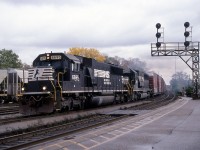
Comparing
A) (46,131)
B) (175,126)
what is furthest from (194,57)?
(46,131)

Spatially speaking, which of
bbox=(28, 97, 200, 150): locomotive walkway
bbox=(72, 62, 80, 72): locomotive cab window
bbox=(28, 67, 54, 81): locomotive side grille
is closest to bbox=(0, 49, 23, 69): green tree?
bbox=(72, 62, 80, 72): locomotive cab window

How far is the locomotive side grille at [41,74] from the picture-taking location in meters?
24.2

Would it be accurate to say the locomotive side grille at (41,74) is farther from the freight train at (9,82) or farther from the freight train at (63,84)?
the freight train at (9,82)

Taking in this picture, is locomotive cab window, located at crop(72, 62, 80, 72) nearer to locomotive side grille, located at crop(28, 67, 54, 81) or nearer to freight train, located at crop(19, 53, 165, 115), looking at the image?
freight train, located at crop(19, 53, 165, 115)

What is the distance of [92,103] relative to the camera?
103 feet

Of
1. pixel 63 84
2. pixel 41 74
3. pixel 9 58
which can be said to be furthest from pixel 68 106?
pixel 9 58

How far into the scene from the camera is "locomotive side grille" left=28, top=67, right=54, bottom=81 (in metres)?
24.2

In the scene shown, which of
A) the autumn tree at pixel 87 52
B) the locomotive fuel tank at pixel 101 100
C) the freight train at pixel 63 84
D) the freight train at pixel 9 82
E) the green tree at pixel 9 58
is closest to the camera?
the freight train at pixel 63 84

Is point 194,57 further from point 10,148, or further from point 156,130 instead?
point 10,148

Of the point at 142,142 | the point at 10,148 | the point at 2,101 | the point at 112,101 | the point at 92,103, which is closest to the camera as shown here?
the point at 10,148

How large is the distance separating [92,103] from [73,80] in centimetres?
514

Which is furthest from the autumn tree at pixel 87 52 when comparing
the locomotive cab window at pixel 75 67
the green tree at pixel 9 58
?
→ the locomotive cab window at pixel 75 67

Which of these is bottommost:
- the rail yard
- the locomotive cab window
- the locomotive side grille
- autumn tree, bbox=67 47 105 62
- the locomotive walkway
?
the locomotive walkway

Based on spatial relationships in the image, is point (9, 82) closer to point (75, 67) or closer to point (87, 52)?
point (75, 67)
